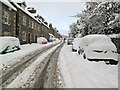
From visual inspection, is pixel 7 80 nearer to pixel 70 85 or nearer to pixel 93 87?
pixel 70 85

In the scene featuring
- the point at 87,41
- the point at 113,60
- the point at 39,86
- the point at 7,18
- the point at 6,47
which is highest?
the point at 7,18

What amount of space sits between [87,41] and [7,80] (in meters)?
5.09

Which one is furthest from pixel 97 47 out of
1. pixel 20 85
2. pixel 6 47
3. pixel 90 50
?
pixel 6 47

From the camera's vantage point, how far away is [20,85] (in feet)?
9.93

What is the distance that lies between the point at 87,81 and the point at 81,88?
536 millimetres

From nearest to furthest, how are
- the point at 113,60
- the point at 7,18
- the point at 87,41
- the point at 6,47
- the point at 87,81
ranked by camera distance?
the point at 87,81, the point at 113,60, the point at 87,41, the point at 6,47, the point at 7,18

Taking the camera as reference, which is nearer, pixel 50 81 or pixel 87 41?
pixel 50 81

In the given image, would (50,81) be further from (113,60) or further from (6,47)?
(6,47)

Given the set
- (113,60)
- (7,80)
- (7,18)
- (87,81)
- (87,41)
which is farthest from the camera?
(7,18)

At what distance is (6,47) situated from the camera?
25.5ft

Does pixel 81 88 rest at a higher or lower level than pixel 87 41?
lower

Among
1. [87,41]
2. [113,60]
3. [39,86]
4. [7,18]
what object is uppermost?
[7,18]

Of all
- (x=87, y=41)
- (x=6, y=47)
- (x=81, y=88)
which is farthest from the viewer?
(x=6, y=47)

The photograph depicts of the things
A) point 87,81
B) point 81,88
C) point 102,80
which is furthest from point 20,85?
point 102,80
